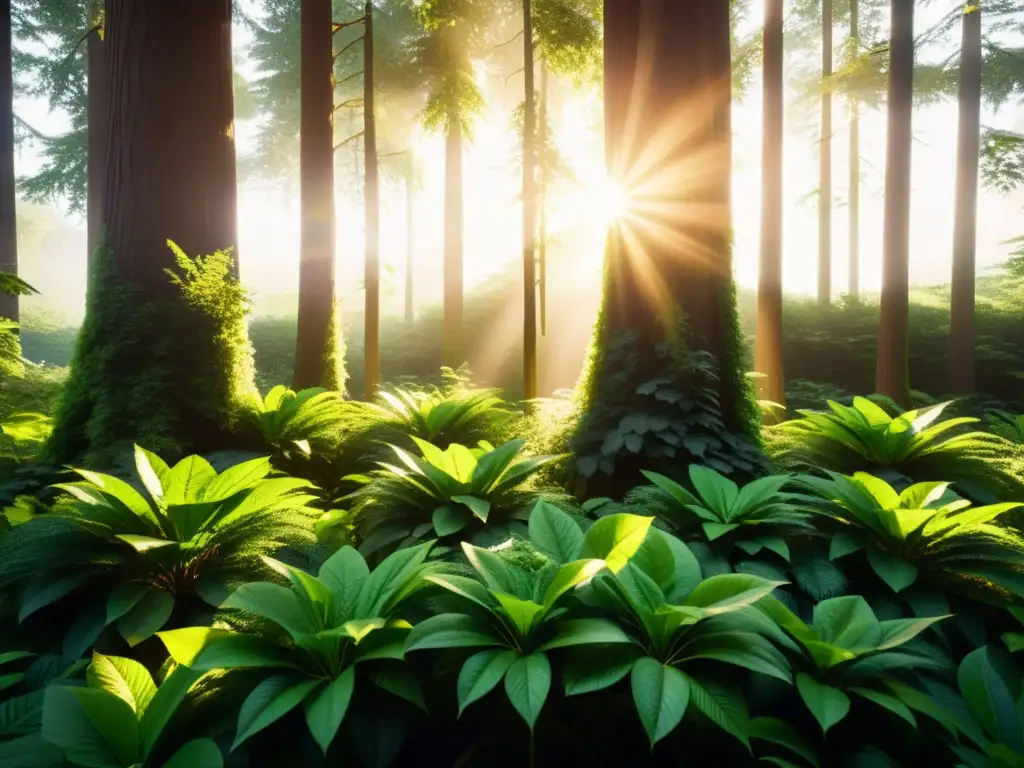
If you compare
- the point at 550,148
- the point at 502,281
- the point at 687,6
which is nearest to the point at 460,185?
the point at 502,281

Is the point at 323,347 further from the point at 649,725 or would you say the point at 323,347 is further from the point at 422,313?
the point at 422,313

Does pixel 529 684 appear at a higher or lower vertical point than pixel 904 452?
lower

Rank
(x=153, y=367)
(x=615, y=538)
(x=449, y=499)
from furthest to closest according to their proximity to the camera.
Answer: (x=153, y=367) → (x=449, y=499) → (x=615, y=538)

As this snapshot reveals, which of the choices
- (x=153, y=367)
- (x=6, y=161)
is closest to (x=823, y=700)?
(x=153, y=367)

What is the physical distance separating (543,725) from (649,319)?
3.17 meters

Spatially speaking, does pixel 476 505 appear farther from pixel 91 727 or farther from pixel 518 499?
pixel 91 727

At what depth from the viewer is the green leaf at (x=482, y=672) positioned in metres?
1.63

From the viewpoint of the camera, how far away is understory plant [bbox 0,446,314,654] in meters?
2.43

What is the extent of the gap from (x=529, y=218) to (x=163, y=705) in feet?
23.4

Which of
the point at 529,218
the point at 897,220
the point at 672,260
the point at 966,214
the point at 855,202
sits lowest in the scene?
the point at 672,260

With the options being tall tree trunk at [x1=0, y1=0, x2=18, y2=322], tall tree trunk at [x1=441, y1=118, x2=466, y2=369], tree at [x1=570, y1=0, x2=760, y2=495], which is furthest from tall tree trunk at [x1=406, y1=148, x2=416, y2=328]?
tree at [x1=570, y1=0, x2=760, y2=495]

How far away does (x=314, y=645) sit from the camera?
1811mm

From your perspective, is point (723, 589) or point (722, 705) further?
point (723, 589)

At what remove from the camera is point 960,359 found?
1252 cm
